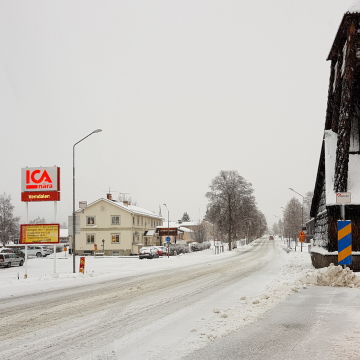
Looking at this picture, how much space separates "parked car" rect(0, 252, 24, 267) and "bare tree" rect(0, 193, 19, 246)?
1970 inches

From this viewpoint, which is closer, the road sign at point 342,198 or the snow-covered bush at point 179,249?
the road sign at point 342,198

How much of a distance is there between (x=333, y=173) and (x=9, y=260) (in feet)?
90.3

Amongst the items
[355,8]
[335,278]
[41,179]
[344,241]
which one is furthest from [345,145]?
[41,179]

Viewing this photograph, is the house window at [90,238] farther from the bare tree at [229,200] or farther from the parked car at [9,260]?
the parked car at [9,260]

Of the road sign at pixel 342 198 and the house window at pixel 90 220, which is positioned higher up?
the house window at pixel 90 220

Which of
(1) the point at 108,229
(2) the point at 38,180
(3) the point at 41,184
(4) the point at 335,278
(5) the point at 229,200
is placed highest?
(5) the point at 229,200

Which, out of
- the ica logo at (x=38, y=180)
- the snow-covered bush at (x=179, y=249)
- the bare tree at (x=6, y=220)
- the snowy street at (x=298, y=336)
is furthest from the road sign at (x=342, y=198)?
the bare tree at (x=6, y=220)

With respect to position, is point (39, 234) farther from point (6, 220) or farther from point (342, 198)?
point (6, 220)

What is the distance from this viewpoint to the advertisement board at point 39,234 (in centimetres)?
2256

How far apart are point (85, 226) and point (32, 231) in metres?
40.1

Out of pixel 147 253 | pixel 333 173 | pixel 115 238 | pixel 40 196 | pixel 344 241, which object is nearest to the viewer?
pixel 344 241

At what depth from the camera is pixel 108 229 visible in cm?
6172

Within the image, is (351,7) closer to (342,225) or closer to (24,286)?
(342,225)

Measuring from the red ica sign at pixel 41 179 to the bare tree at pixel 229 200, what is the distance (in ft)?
153
